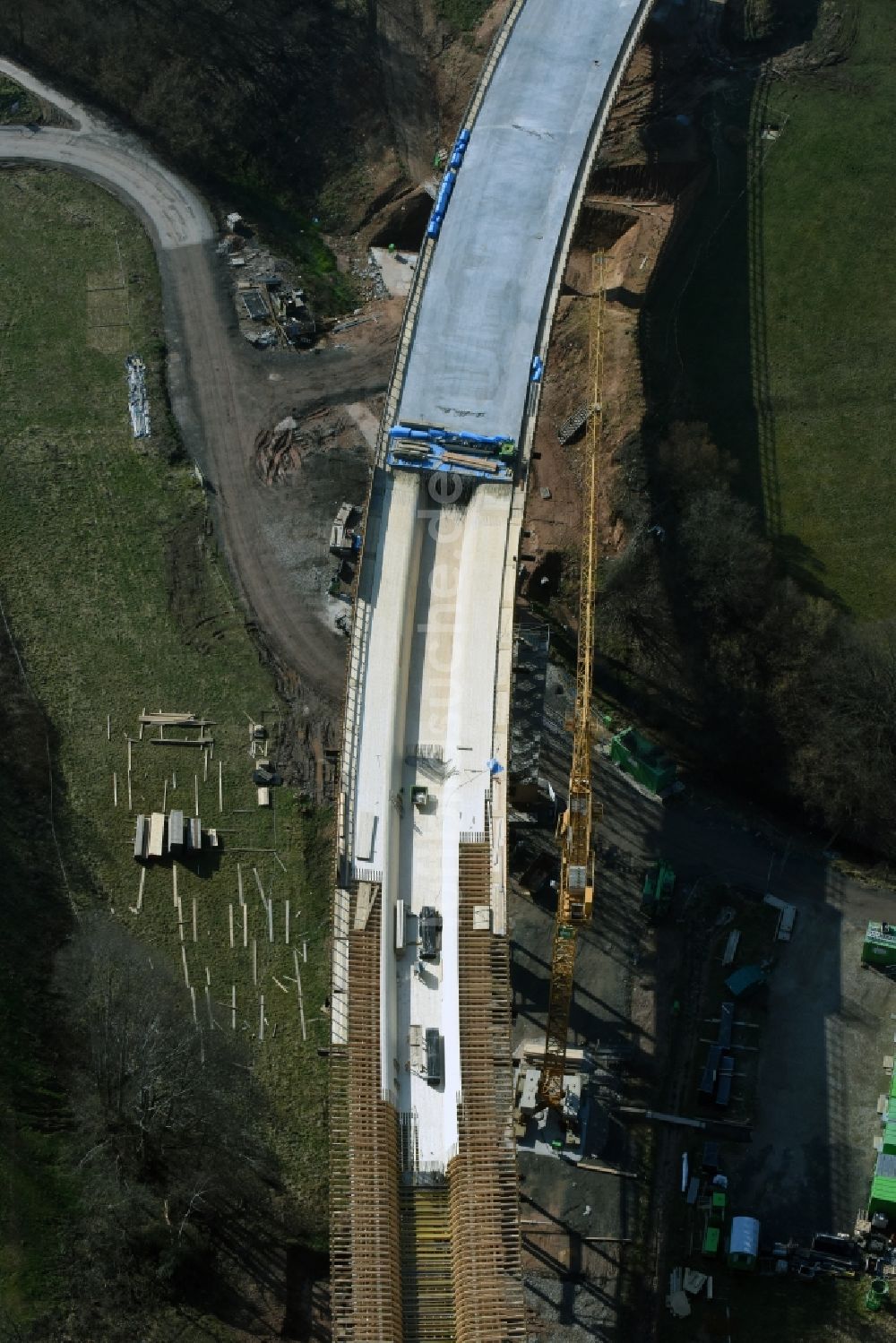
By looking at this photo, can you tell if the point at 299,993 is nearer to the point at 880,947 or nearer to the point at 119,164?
the point at 880,947

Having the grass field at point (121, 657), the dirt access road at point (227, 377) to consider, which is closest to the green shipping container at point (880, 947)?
the grass field at point (121, 657)

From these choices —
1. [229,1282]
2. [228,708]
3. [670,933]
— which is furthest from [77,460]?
[229,1282]

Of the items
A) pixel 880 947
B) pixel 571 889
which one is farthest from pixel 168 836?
pixel 880 947

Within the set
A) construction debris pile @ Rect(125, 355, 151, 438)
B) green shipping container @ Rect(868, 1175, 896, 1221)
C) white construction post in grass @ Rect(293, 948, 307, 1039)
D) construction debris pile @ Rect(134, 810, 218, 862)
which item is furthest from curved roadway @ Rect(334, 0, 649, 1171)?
green shipping container @ Rect(868, 1175, 896, 1221)

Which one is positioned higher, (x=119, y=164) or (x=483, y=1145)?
(x=119, y=164)

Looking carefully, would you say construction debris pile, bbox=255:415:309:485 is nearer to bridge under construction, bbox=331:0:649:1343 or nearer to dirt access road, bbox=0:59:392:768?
dirt access road, bbox=0:59:392:768

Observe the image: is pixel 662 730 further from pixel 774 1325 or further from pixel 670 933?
Answer: pixel 774 1325
